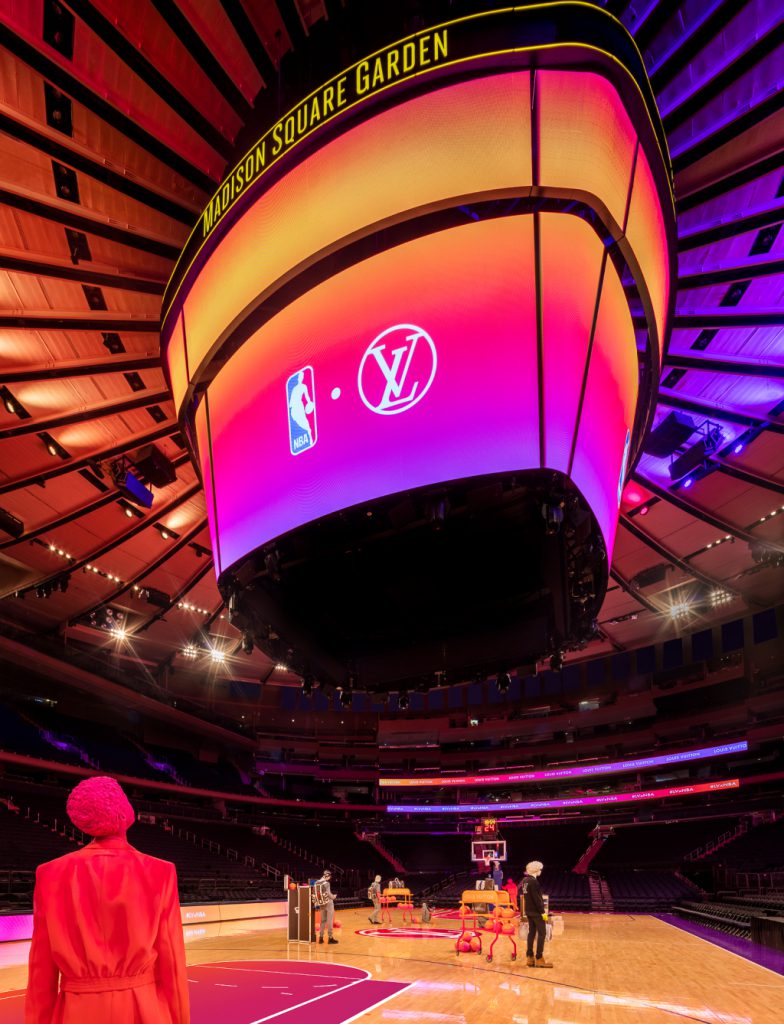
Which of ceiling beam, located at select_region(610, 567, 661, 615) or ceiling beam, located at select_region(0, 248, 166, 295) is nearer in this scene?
ceiling beam, located at select_region(0, 248, 166, 295)

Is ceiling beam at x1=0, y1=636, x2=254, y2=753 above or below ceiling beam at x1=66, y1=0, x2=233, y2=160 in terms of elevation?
below

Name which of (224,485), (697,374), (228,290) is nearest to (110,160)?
(228,290)

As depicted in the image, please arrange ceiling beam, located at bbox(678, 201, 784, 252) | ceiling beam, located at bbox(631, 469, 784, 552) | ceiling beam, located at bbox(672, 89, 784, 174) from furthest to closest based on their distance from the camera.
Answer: ceiling beam, located at bbox(631, 469, 784, 552), ceiling beam, located at bbox(678, 201, 784, 252), ceiling beam, located at bbox(672, 89, 784, 174)

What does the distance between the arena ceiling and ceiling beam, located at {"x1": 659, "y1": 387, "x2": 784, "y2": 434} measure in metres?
0.05

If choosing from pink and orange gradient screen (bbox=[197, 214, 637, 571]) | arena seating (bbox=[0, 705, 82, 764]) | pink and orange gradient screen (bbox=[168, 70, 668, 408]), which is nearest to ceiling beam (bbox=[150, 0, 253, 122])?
pink and orange gradient screen (bbox=[168, 70, 668, 408])

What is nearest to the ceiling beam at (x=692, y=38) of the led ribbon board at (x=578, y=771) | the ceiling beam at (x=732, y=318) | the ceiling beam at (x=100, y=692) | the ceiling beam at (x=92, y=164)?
the ceiling beam at (x=732, y=318)

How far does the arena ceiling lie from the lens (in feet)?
28.6

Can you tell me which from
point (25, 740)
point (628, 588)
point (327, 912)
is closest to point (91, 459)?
point (327, 912)

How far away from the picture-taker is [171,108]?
9609 mm

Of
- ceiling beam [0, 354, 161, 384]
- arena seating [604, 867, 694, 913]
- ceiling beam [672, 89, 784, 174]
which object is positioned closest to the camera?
ceiling beam [672, 89, 784, 174]

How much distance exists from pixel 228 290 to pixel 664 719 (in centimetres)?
3939

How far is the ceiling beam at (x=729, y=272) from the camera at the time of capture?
11367 mm

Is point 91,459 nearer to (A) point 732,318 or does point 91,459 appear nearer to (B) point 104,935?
(A) point 732,318

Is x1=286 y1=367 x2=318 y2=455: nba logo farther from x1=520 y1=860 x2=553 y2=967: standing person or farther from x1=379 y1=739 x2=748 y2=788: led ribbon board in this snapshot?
x1=379 y1=739 x2=748 y2=788: led ribbon board
